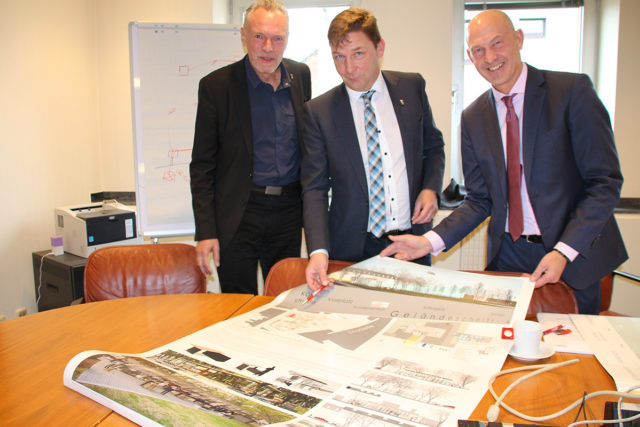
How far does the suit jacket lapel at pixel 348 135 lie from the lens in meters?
1.88

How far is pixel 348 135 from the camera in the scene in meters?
1.89

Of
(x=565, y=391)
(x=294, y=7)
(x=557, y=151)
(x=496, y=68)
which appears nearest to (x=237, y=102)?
(x=496, y=68)

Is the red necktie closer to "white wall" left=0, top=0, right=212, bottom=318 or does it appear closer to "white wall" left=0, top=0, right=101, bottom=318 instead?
"white wall" left=0, top=0, right=212, bottom=318

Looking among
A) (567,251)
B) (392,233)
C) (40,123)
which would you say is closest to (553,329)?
(567,251)

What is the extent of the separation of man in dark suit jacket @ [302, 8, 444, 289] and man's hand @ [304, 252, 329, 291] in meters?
0.26

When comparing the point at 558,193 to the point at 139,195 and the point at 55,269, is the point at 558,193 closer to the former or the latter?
the point at 139,195

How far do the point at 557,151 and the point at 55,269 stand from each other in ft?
10.1

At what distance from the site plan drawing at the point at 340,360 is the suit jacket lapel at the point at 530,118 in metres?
0.51

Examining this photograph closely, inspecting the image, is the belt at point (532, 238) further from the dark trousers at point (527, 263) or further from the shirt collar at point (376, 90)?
the shirt collar at point (376, 90)

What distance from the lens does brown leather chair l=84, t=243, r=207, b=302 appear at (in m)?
1.97

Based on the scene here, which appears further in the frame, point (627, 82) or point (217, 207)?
point (627, 82)

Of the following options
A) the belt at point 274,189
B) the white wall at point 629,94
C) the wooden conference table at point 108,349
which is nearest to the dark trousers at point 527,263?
the wooden conference table at point 108,349

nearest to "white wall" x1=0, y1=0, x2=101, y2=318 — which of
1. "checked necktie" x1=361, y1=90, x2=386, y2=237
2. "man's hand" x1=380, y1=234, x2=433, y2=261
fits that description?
"checked necktie" x1=361, y1=90, x2=386, y2=237

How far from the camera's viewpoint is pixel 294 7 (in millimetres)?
4047
